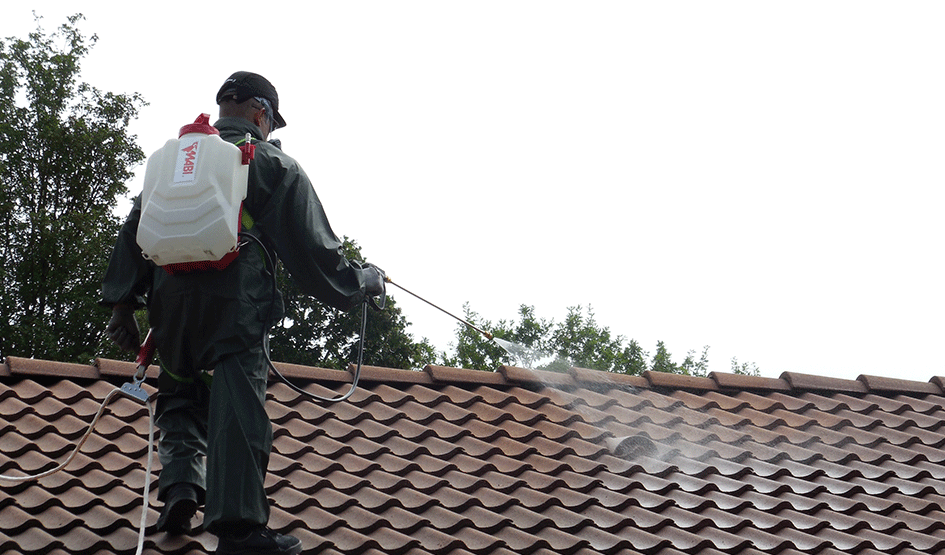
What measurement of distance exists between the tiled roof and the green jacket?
0.80m

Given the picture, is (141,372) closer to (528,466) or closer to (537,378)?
(528,466)

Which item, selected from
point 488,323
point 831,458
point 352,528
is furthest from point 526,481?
point 488,323

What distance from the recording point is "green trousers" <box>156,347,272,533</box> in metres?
3.12

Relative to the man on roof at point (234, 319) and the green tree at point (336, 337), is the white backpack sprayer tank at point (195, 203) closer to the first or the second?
the man on roof at point (234, 319)

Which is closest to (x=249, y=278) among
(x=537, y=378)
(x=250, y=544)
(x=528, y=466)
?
(x=250, y=544)

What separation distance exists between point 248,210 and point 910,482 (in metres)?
3.56

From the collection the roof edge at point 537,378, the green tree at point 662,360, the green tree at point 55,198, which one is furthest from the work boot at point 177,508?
the green tree at point 662,360

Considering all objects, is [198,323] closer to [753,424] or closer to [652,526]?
[652,526]

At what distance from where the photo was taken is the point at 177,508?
3.49m

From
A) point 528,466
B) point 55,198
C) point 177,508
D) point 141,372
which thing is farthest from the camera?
point 55,198

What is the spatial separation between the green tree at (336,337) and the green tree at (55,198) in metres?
4.99

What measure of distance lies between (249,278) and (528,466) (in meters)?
1.89

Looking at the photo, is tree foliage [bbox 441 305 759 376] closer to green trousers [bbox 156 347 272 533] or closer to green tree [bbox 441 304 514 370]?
green tree [bbox 441 304 514 370]

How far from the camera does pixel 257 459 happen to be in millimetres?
3195
